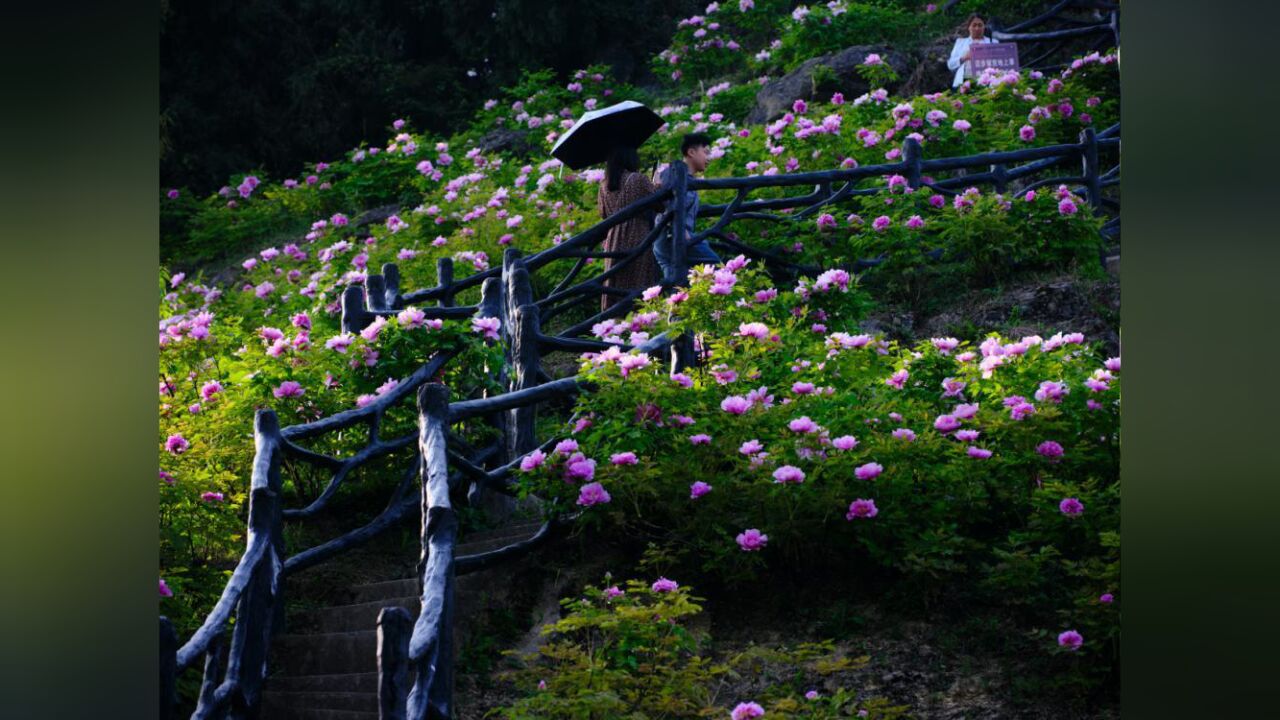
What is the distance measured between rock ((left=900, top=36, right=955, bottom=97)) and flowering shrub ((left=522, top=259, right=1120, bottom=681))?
6.25 meters

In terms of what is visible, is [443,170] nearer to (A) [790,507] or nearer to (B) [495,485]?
(B) [495,485]

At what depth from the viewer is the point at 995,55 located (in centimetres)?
930

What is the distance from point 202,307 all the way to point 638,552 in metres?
5.78

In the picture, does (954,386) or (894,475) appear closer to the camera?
(894,475)

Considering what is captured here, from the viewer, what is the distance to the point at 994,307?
277 inches

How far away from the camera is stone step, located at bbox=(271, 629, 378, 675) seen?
4.20 metres

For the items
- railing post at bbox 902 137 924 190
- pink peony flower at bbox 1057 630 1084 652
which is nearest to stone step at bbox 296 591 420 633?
pink peony flower at bbox 1057 630 1084 652

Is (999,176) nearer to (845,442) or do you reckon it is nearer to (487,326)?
(487,326)

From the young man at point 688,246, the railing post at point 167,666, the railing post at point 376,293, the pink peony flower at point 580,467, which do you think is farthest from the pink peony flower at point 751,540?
the railing post at point 376,293

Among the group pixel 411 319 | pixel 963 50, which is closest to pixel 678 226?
pixel 411 319

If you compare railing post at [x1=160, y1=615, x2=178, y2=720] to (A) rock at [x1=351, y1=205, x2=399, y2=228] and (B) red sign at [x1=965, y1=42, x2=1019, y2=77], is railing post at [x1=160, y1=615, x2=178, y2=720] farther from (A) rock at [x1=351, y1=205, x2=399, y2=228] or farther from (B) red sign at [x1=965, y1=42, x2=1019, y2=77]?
(A) rock at [x1=351, y1=205, x2=399, y2=228]

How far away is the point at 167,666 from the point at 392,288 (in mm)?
4537

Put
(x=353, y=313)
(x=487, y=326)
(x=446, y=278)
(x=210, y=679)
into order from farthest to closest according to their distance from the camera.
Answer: (x=446, y=278), (x=353, y=313), (x=487, y=326), (x=210, y=679)
